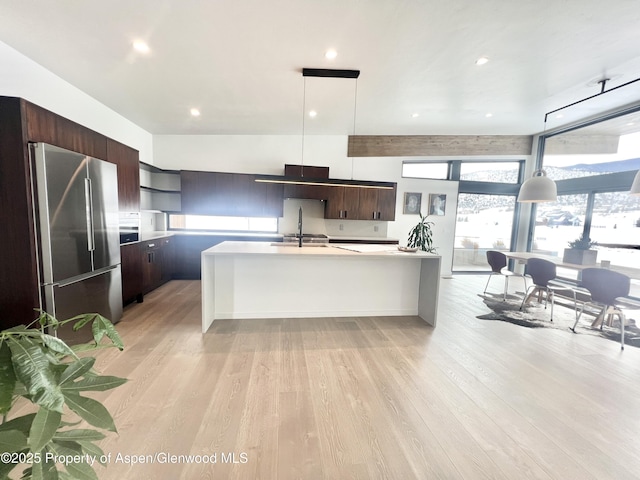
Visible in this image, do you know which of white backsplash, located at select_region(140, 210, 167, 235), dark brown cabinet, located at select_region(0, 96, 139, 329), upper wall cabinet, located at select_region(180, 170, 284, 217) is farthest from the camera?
upper wall cabinet, located at select_region(180, 170, 284, 217)

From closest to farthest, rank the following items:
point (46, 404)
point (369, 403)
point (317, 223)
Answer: point (46, 404), point (369, 403), point (317, 223)

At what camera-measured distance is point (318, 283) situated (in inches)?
138

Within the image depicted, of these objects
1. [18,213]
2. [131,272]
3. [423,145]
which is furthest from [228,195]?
[423,145]

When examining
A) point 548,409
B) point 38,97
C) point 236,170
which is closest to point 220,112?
point 236,170

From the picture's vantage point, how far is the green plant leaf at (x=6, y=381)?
475mm

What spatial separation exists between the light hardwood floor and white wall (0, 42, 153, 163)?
8.55 ft

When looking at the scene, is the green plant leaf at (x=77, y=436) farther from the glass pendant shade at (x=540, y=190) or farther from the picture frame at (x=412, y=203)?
the picture frame at (x=412, y=203)

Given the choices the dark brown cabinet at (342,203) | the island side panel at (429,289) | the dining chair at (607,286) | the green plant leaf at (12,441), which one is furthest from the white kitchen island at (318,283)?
the green plant leaf at (12,441)

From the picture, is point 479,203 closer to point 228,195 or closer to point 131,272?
point 228,195

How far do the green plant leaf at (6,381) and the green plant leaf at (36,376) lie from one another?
0.08ft

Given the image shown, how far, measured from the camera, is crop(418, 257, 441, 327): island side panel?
131 inches

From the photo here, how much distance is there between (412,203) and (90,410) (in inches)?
252

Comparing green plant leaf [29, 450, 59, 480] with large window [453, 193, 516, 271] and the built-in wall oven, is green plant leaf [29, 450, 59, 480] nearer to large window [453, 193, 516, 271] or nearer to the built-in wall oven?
the built-in wall oven

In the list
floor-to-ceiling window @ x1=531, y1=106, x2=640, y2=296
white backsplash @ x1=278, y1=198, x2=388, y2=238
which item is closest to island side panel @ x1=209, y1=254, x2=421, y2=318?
white backsplash @ x1=278, y1=198, x2=388, y2=238
